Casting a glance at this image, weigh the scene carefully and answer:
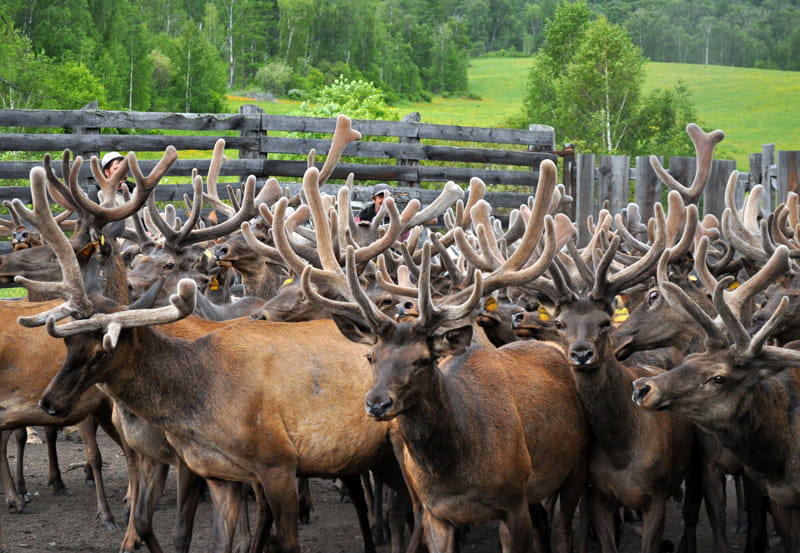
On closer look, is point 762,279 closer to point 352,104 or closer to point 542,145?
point 542,145

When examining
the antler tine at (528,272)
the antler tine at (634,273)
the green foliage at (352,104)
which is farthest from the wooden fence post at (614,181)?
the green foliage at (352,104)

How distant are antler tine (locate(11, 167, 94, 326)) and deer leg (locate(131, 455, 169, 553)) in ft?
4.46

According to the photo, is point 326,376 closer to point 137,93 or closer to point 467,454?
point 467,454

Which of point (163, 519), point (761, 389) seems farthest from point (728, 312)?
point (163, 519)

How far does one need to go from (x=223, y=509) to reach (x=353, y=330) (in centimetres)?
146

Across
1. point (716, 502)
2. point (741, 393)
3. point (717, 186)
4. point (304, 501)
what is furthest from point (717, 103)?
point (741, 393)

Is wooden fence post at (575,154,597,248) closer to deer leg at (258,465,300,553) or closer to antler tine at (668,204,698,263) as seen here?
antler tine at (668,204,698,263)

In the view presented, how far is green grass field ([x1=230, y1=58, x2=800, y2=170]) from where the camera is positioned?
69.4 meters

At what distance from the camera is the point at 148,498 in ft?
22.9

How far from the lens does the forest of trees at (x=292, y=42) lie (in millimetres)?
52906

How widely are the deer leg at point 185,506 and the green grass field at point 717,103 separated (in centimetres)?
5324

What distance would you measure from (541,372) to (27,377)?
334 cm

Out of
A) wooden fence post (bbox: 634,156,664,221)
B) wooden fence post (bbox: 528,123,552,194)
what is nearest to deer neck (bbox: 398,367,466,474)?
wooden fence post (bbox: 634,156,664,221)

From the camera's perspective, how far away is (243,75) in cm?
8881
